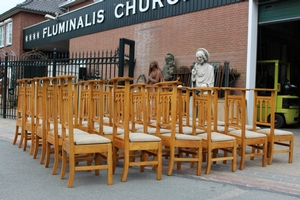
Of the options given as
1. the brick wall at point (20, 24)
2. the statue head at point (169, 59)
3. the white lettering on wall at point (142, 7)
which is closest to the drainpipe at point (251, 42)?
the statue head at point (169, 59)

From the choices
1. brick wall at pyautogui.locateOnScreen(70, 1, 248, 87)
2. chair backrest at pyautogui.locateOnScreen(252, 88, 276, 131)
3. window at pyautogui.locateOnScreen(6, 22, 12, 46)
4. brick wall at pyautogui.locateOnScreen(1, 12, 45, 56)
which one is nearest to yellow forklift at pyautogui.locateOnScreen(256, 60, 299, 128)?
brick wall at pyautogui.locateOnScreen(70, 1, 248, 87)

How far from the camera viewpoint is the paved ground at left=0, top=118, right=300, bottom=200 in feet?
12.3

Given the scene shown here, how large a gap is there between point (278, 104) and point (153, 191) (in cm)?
790

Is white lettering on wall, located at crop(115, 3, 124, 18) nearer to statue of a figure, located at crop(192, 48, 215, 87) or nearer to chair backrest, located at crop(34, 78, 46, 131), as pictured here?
statue of a figure, located at crop(192, 48, 215, 87)

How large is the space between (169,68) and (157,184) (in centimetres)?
856

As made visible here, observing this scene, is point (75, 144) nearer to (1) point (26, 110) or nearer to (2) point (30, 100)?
(2) point (30, 100)

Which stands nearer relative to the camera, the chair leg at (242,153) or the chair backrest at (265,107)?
the chair leg at (242,153)

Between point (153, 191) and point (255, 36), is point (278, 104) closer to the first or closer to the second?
point (255, 36)

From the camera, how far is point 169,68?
40.7 feet

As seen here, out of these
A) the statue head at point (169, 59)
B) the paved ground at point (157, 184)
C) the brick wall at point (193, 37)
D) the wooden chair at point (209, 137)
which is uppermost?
the brick wall at point (193, 37)

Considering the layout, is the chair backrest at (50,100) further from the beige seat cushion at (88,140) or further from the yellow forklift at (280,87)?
the yellow forklift at (280,87)

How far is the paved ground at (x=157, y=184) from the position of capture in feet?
12.3

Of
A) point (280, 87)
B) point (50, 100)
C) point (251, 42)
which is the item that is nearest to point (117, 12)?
point (251, 42)

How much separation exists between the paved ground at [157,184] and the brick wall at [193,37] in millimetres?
5942
